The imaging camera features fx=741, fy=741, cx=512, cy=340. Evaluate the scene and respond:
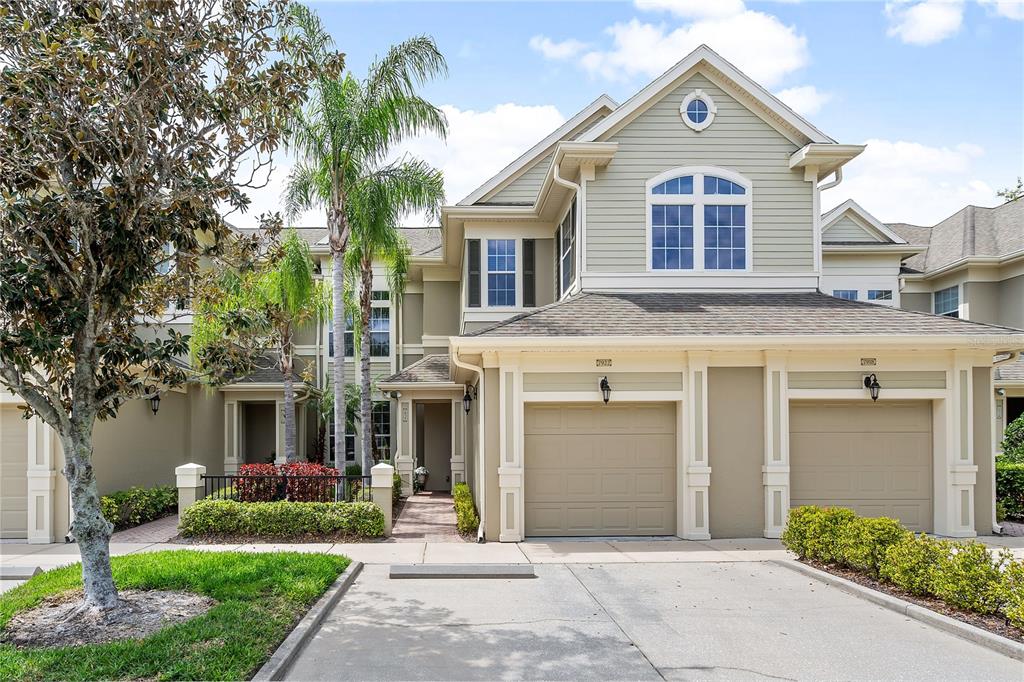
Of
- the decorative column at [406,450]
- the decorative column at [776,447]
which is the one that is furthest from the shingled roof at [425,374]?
the decorative column at [776,447]

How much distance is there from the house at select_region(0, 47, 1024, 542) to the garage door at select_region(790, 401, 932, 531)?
1.2 inches

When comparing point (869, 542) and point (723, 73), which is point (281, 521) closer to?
point (869, 542)

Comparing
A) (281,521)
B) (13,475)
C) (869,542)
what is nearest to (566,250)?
(281,521)

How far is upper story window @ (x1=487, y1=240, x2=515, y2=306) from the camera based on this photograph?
1761 cm

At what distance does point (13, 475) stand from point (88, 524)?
7.08 metres

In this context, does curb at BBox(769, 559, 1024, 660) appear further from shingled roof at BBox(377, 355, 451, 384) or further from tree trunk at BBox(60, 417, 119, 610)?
shingled roof at BBox(377, 355, 451, 384)

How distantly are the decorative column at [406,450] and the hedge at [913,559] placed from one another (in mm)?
11336

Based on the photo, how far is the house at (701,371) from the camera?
11.8 m

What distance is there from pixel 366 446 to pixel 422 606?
9156mm

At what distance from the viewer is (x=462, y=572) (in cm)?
935

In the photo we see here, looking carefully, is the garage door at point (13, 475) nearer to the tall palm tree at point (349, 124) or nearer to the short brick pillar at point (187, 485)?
the short brick pillar at point (187, 485)

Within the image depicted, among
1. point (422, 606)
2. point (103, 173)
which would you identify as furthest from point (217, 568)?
point (103, 173)

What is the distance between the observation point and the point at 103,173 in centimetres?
715

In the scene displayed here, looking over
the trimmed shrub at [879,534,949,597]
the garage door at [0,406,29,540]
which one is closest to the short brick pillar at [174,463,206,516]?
the garage door at [0,406,29,540]
